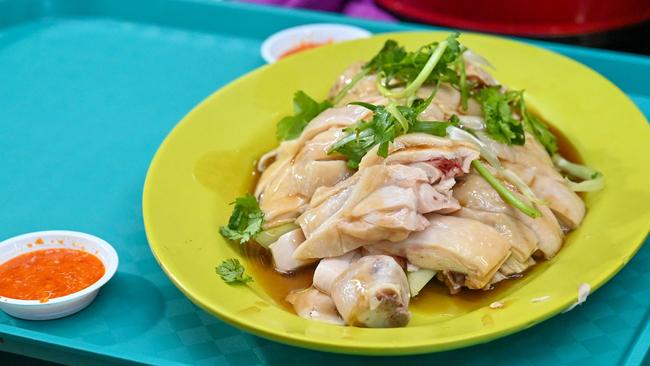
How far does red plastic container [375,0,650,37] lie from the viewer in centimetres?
319

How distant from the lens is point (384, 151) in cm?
188

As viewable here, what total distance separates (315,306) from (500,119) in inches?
29.5

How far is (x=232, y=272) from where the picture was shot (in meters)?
1.79

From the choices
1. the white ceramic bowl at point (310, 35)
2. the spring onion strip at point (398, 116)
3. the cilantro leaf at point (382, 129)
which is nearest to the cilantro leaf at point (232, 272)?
the cilantro leaf at point (382, 129)

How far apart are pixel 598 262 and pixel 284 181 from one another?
2.53 feet

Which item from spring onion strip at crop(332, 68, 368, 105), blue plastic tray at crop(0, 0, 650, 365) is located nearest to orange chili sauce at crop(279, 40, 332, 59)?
blue plastic tray at crop(0, 0, 650, 365)

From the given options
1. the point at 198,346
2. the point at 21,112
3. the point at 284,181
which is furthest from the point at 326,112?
the point at 21,112

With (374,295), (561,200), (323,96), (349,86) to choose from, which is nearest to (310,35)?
(323,96)

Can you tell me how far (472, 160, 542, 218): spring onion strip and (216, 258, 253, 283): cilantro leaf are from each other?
59 cm

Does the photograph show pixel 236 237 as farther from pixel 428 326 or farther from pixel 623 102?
pixel 623 102

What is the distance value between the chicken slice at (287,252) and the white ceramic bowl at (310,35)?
1.17 meters

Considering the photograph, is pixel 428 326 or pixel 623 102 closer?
pixel 428 326

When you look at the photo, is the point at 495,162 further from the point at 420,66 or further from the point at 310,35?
the point at 310,35

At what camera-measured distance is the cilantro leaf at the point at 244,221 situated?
1.97 meters
